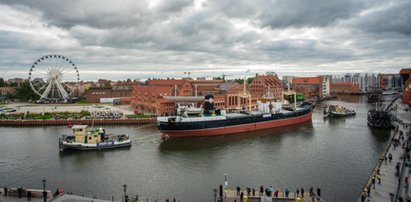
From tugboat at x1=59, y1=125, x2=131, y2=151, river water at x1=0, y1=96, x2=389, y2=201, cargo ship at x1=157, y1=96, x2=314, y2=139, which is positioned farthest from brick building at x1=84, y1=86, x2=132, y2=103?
tugboat at x1=59, y1=125, x2=131, y2=151

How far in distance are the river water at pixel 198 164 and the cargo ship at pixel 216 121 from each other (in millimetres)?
1359

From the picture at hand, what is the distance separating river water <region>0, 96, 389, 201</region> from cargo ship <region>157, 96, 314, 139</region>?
1359mm

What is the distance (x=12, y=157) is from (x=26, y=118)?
80.1ft

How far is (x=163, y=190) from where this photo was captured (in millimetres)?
18156

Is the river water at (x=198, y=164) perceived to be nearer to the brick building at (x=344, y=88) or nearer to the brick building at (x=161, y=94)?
the brick building at (x=161, y=94)

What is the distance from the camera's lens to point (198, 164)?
2367 cm

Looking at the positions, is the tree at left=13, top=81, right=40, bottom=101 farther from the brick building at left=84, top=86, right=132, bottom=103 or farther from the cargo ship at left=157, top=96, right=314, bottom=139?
the cargo ship at left=157, top=96, right=314, bottom=139

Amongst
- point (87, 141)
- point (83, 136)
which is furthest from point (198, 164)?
point (83, 136)

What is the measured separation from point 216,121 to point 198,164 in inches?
472

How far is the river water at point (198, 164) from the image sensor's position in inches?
736

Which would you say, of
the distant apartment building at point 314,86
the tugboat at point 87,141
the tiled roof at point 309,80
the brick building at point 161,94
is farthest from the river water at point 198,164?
the tiled roof at point 309,80

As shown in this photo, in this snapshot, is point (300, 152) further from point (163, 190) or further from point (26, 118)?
point (26, 118)

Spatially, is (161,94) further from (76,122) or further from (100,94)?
(100,94)

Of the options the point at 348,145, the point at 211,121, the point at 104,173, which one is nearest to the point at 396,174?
the point at 348,145
